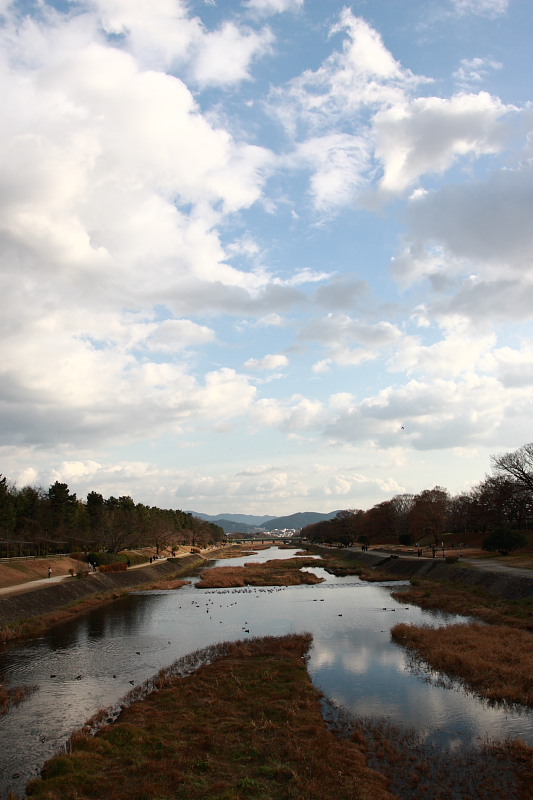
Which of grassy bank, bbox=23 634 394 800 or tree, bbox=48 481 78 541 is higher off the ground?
tree, bbox=48 481 78 541

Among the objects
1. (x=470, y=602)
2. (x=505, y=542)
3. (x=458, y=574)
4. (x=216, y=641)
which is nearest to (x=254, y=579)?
(x=458, y=574)

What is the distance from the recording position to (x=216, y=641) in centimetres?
3647

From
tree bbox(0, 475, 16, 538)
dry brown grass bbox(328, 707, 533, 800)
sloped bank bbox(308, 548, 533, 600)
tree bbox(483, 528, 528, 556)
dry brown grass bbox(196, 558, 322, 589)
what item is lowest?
dry brown grass bbox(196, 558, 322, 589)

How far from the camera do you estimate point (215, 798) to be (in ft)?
45.5

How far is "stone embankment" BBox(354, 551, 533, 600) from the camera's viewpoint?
4622 cm

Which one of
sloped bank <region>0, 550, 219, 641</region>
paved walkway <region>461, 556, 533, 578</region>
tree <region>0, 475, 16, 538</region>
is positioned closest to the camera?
sloped bank <region>0, 550, 219, 641</region>

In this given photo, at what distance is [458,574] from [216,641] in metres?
→ 35.8

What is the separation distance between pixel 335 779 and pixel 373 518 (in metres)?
170

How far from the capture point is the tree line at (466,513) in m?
86.0

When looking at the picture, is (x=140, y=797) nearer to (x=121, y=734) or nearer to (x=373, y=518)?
(x=121, y=734)

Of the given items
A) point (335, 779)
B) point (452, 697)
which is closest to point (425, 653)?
point (452, 697)

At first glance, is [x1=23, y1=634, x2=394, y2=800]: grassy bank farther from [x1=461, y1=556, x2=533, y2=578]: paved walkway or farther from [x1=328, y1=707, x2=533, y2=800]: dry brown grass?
[x1=461, y1=556, x2=533, y2=578]: paved walkway

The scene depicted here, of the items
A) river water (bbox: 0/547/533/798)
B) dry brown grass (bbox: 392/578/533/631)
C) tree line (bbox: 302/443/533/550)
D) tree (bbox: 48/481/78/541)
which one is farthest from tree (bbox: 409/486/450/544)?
tree (bbox: 48/481/78/541)

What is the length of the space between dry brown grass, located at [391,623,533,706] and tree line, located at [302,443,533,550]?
41643mm
